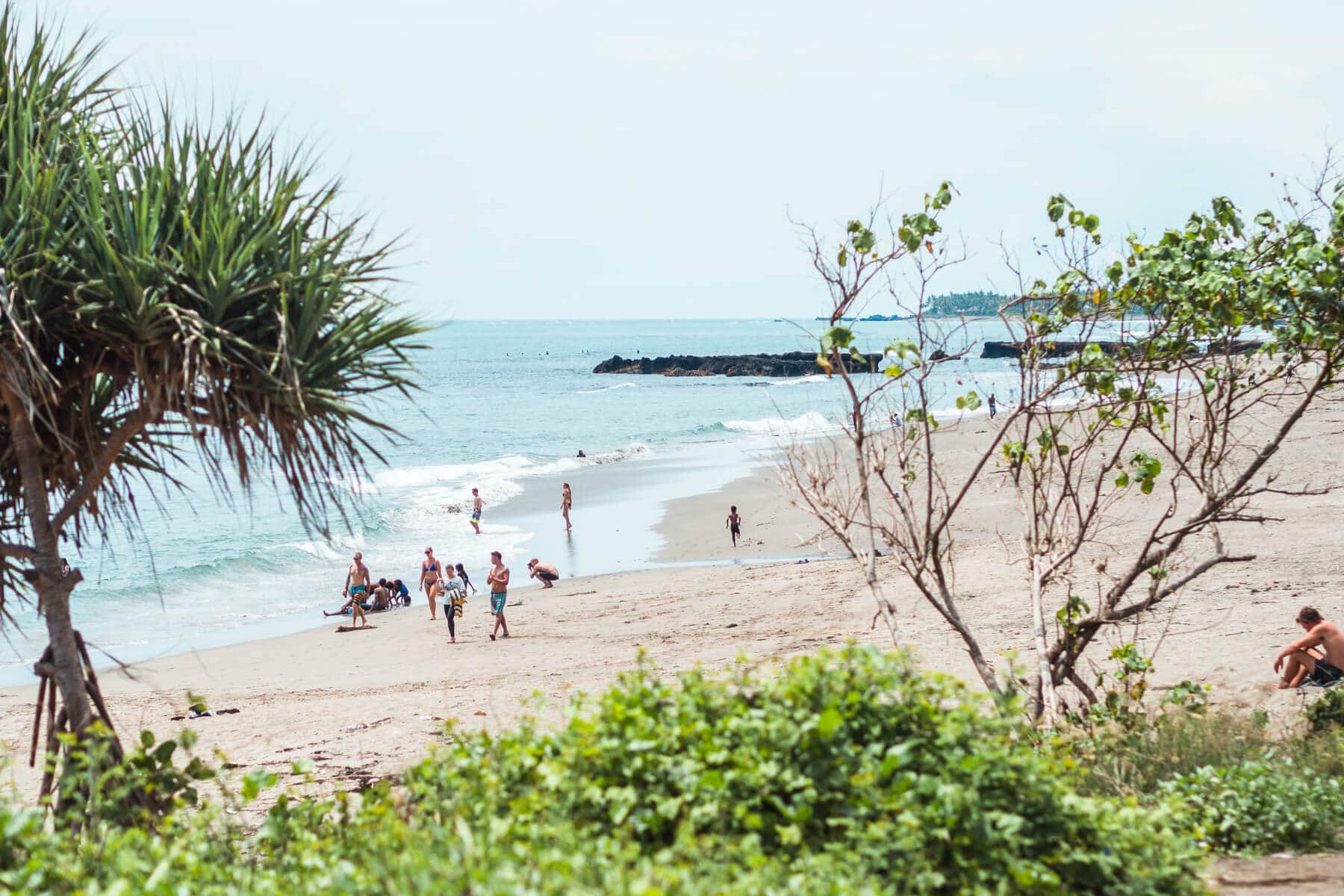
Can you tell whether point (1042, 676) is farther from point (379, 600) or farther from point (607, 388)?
point (607, 388)

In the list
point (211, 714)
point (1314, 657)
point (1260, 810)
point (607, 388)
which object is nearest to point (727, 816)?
point (1260, 810)

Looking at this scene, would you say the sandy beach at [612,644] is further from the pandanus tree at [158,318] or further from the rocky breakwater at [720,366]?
the rocky breakwater at [720,366]

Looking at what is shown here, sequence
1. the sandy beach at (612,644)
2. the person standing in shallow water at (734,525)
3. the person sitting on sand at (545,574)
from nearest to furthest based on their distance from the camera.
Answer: the sandy beach at (612,644)
the person sitting on sand at (545,574)
the person standing in shallow water at (734,525)

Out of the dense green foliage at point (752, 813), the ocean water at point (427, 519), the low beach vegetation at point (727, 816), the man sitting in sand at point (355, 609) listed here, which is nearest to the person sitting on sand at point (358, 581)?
the man sitting in sand at point (355, 609)

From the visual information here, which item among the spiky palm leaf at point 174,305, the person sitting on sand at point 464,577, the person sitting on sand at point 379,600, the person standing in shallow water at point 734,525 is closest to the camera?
the spiky palm leaf at point 174,305

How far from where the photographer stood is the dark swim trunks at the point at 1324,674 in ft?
29.1

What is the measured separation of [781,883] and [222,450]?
12.1 feet

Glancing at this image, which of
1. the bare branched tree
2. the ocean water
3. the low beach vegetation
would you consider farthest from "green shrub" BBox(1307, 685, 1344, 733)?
the low beach vegetation

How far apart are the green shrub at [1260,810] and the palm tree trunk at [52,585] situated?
513 cm

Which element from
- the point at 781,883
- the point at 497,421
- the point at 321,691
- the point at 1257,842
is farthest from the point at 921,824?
the point at 497,421

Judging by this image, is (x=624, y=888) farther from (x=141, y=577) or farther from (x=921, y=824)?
(x=141, y=577)

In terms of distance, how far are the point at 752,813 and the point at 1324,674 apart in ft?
24.8

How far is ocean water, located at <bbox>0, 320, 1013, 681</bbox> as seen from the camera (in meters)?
18.8

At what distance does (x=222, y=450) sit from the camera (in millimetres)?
5492
